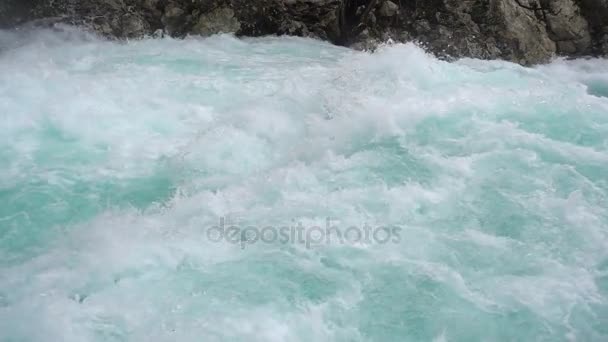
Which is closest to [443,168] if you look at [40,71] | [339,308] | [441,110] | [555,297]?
[441,110]

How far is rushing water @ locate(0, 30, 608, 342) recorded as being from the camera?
3918 millimetres

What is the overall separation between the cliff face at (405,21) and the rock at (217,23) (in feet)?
0.06

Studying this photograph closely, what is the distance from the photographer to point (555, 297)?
13.4ft

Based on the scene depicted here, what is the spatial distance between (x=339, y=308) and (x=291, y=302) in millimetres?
357

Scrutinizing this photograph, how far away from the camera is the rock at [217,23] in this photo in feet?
32.7

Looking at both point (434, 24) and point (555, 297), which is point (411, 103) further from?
point (434, 24)

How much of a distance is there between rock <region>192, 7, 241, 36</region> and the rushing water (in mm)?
1920

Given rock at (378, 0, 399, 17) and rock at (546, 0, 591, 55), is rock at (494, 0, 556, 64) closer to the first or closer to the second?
rock at (546, 0, 591, 55)

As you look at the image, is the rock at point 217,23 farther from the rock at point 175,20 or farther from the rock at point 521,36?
the rock at point 521,36

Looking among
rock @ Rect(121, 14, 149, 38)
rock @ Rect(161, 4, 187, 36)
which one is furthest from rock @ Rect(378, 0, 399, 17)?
rock @ Rect(121, 14, 149, 38)

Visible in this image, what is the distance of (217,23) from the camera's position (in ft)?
33.0

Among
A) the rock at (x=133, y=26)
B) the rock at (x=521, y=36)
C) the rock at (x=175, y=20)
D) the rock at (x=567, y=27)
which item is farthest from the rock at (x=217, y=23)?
the rock at (x=567, y=27)

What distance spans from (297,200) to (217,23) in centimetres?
607

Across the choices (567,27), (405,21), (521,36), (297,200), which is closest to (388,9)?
(405,21)
